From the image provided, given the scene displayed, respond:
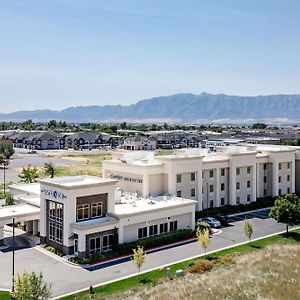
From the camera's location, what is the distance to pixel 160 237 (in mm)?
44531

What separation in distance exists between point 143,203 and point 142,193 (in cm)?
498

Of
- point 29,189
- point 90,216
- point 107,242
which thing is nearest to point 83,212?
point 90,216

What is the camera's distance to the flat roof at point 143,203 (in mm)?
44406

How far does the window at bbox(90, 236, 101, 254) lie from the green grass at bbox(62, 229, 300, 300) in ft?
21.5

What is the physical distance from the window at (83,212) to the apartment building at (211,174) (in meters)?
12.0

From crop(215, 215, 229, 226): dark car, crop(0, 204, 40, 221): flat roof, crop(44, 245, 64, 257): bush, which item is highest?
crop(0, 204, 40, 221): flat roof

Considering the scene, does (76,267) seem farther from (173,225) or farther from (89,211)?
(173,225)

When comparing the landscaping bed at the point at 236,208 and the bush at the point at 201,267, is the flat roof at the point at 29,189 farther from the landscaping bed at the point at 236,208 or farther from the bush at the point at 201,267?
the bush at the point at 201,267

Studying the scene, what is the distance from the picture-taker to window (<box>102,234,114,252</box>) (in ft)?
136

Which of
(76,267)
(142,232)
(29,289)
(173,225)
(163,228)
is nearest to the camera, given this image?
(29,289)

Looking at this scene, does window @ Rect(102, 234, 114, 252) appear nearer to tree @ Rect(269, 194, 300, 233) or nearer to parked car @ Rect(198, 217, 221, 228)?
parked car @ Rect(198, 217, 221, 228)

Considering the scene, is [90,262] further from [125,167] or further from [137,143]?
[137,143]

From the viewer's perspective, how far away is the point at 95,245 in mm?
40750

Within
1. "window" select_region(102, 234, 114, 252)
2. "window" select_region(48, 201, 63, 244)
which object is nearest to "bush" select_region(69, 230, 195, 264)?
"window" select_region(102, 234, 114, 252)
